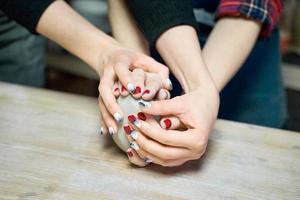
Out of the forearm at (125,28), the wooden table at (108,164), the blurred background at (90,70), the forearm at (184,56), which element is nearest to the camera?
the wooden table at (108,164)

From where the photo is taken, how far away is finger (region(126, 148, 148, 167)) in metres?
0.57

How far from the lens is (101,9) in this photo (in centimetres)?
141

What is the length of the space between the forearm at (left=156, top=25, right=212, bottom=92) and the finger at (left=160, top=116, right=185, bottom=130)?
0.10 meters

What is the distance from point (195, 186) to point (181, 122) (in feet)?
0.31

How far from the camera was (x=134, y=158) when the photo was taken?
575 mm

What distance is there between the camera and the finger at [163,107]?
55cm

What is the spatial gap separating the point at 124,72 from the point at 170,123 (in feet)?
0.34

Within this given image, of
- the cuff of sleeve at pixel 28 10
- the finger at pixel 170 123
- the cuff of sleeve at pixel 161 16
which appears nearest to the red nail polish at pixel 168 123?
the finger at pixel 170 123

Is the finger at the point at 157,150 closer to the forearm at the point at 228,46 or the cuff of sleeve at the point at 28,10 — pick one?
the forearm at the point at 228,46

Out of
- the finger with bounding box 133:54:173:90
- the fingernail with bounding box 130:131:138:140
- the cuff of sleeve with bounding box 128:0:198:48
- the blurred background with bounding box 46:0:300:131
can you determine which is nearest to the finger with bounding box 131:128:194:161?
the fingernail with bounding box 130:131:138:140

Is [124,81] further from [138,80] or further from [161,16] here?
[161,16]

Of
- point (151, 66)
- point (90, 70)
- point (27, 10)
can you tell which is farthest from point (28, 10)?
point (90, 70)

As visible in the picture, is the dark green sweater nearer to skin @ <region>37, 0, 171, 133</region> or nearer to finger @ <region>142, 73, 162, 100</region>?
skin @ <region>37, 0, 171, 133</region>

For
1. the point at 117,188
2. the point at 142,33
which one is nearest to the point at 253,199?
the point at 117,188
